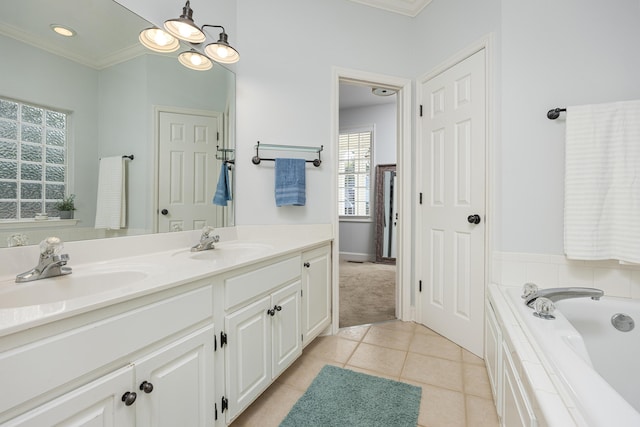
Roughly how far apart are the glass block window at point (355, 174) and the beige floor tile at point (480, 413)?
3902 mm

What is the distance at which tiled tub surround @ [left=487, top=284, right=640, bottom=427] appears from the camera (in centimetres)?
69

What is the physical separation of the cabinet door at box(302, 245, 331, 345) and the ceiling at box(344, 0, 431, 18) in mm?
2068

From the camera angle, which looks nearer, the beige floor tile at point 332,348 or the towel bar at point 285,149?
the beige floor tile at point 332,348

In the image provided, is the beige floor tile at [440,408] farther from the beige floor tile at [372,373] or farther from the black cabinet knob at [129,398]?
the black cabinet knob at [129,398]

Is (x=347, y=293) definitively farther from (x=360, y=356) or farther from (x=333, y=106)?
(x=333, y=106)

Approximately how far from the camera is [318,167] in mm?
2273

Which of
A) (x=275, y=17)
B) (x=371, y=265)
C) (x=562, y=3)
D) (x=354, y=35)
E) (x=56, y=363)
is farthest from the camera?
(x=371, y=265)

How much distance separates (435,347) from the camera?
82.0 inches

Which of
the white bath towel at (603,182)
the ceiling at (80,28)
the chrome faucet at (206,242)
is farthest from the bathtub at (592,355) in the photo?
the ceiling at (80,28)

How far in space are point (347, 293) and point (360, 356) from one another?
146 centimetres

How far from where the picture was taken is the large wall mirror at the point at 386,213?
5020 mm

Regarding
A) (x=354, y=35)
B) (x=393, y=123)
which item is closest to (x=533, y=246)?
(x=354, y=35)

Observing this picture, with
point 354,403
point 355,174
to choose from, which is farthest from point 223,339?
point 355,174

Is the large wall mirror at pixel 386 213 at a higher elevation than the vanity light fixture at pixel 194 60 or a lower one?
lower
